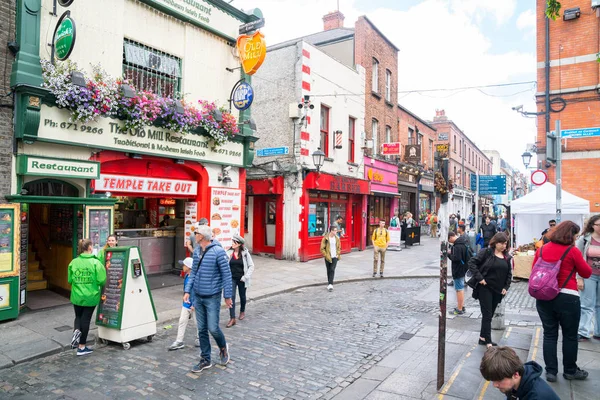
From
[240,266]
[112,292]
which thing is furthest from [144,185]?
[112,292]

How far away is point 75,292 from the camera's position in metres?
5.68

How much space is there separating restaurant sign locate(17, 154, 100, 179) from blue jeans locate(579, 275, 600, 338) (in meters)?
9.01

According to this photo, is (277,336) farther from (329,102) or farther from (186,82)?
(329,102)

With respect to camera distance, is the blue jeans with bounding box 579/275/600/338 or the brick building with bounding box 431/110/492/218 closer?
the blue jeans with bounding box 579/275/600/338

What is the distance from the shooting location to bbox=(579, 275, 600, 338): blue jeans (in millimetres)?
5613

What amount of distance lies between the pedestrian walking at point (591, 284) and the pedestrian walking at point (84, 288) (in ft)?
22.4

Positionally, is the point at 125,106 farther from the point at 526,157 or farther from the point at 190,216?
the point at 526,157

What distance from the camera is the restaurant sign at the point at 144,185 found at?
8.77 metres

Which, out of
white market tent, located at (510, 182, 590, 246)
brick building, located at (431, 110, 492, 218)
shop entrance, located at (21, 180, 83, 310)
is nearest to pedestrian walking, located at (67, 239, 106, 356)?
shop entrance, located at (21, 180, 83, 310)

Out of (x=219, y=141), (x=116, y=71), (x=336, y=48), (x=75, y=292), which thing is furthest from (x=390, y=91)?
(x=75, y=292)

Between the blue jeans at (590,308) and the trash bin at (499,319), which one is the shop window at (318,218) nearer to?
the trash bin at (499,319)

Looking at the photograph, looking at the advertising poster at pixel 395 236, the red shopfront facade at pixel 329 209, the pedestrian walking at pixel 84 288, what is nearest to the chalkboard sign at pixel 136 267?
the pedestrian walking at pixel 84 288

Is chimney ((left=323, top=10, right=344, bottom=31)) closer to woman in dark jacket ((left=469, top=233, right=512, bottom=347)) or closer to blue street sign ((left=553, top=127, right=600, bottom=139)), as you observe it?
blue street sign ((left=553, top=127, right=600, bottom=139))

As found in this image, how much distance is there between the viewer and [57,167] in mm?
7609
